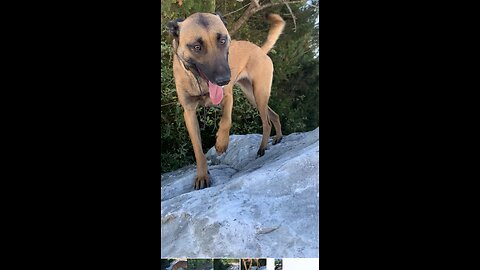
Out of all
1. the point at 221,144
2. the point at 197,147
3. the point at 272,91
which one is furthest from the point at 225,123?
the point at 272,91

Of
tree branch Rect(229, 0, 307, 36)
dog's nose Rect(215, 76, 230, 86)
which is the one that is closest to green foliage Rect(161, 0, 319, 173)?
tree branch Rect(229, 0, 307, 36)

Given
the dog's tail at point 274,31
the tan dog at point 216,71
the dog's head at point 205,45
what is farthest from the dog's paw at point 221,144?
the dog's tail at point 274,31

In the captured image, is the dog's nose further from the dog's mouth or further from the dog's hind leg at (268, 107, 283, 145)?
the dog's hind leg at (268, 107, 283, 145)

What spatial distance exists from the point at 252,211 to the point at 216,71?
93cm

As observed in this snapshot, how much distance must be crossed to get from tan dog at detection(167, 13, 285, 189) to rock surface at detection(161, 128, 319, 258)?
17 centimetres

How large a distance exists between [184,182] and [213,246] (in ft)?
1.65

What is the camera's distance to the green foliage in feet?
13.7

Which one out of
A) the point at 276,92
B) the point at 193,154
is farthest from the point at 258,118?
the point at 193,154

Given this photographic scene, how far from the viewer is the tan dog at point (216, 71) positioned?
4027 millimetres

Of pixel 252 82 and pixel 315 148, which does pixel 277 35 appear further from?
pixel 315 148

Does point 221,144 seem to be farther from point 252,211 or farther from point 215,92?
point 252,211

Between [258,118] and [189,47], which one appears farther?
[258,118]

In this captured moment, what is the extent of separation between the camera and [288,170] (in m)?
4.11

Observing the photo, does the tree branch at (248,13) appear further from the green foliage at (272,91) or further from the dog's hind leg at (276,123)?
the dog's hind leg at (276,123)
